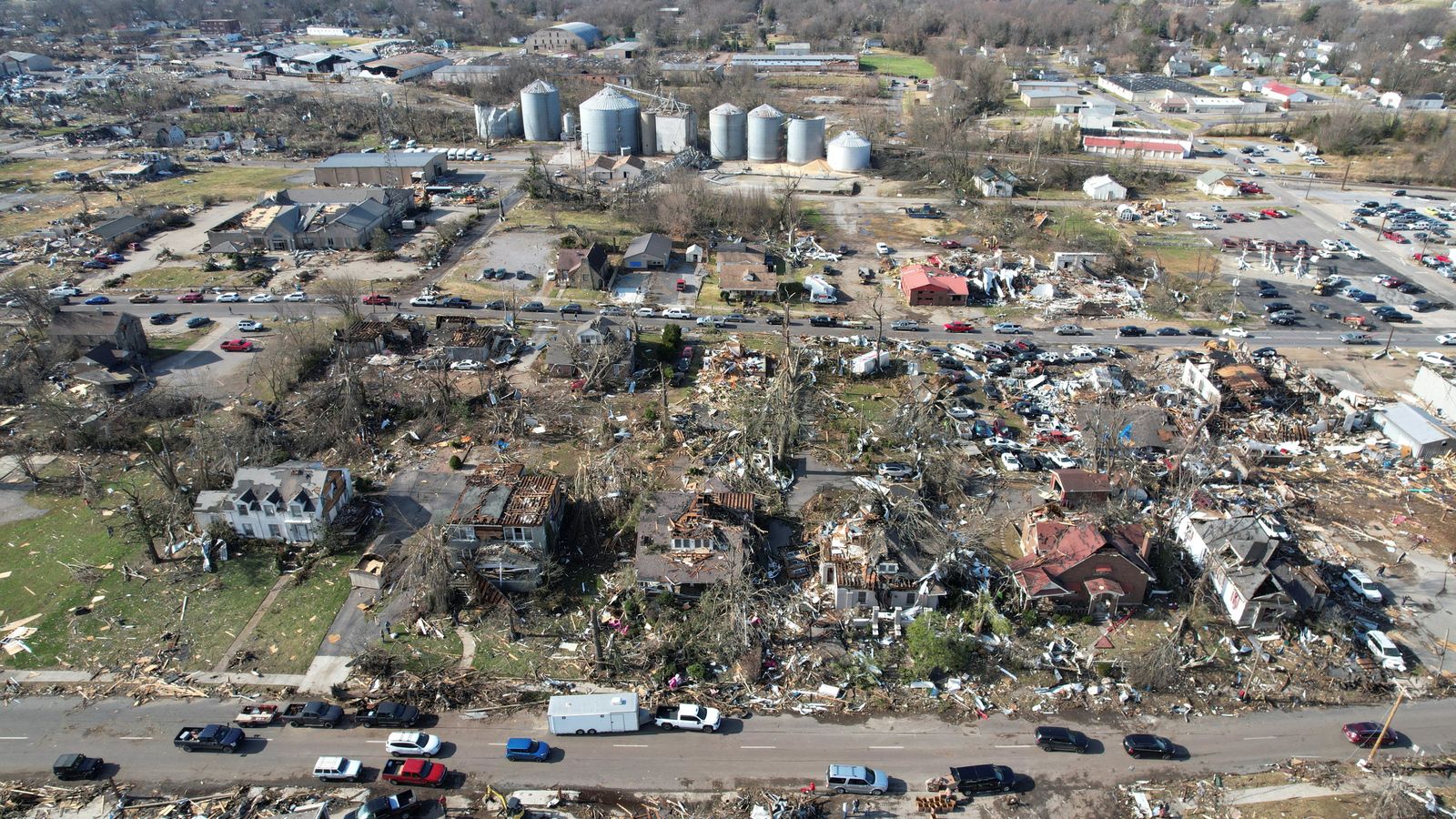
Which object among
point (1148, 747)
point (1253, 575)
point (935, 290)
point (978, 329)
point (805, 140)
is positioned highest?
point (805, 140)

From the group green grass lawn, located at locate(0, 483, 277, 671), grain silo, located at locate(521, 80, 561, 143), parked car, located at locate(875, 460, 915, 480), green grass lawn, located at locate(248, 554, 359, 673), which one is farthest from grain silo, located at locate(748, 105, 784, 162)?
green grass lawn, located at locate(0, 483, 277, 671)

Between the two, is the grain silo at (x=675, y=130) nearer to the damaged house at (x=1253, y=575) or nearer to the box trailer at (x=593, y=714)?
the damaged house at (x=1253, y=575)

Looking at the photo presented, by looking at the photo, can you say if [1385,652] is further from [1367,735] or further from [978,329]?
[978,329]

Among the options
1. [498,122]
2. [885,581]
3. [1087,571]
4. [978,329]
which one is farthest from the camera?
[498,122]

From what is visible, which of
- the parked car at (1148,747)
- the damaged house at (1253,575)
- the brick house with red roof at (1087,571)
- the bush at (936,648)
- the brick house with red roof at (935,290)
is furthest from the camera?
the brick house with red roof at (935,290)

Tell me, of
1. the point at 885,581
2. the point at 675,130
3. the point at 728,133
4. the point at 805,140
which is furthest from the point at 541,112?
the point at 885,581

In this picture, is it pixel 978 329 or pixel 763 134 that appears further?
pixel 763 134

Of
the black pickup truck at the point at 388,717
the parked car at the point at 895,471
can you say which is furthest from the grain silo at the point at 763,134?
the black pickup truck at the point at 388,717
